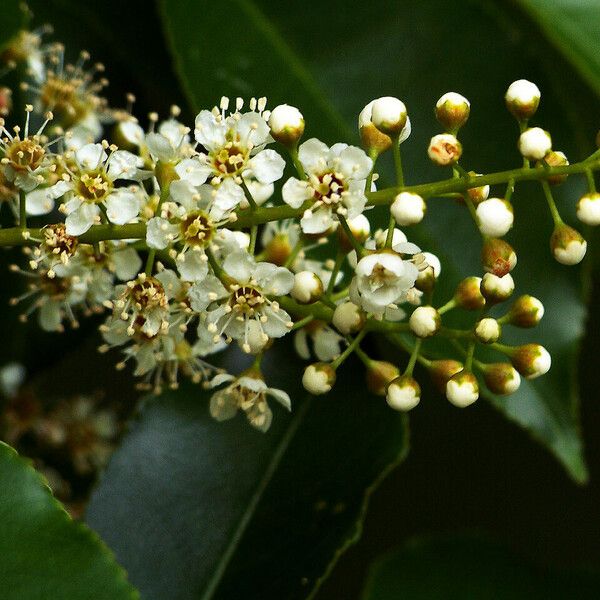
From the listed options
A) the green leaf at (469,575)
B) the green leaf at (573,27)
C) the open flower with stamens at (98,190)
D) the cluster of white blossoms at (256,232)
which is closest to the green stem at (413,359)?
the cluster of white blossoms at (256,232)

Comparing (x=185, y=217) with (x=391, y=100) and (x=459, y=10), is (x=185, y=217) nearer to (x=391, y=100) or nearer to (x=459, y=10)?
(x=391, y=100)

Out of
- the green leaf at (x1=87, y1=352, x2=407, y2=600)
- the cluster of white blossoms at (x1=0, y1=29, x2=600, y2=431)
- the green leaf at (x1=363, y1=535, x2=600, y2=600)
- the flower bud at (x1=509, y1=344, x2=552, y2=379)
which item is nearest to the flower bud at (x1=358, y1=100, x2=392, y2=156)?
the cluster of white blossoms at (x1=0, y1=29, x2=600, y2=431)

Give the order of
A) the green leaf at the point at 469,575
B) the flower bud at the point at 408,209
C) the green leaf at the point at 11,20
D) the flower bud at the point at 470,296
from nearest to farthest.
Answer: the flower bud at the point at 408,209 → the flower bud at the point at 470,296 → the green leaf at the point at 11,20 → the green leaf at the point at 469,575

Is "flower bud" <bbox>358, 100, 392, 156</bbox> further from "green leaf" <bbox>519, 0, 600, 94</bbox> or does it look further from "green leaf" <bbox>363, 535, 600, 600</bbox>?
"green leaf" <bbox>363, 535, 600, 600</bbox>

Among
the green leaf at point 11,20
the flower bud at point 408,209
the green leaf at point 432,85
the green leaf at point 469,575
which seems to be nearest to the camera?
the flower bud at point 408,209

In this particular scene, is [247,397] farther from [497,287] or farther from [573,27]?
[573,27]

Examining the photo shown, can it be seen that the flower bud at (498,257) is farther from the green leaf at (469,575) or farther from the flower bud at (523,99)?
the green leaf at (469,575)
